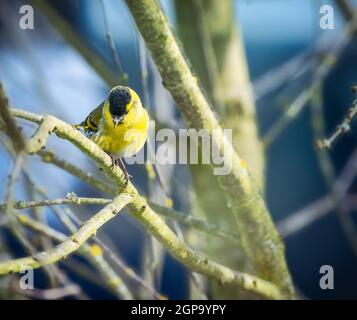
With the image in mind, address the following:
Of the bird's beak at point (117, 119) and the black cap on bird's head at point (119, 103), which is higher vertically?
Result: the black cap on bird's head at point (119, 103)

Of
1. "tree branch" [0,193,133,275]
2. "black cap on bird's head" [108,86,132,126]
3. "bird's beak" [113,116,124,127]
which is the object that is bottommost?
"tree branch" [0,193,133,275]

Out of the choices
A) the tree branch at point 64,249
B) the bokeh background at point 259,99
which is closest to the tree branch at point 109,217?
the tree branch at point 64,249

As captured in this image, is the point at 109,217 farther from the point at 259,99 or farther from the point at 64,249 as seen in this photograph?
the point at 259,99

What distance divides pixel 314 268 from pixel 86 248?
2.04 m

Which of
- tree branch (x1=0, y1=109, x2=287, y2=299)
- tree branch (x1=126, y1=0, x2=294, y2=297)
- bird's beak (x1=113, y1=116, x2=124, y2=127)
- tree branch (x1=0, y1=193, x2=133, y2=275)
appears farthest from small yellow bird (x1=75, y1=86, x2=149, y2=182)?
tree branch (x1=0, y1=193, x2=133, y2=275)

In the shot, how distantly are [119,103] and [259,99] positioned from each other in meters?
1.91

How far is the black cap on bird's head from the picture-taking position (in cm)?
161

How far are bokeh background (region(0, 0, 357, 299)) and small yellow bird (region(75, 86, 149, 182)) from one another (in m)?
0.36

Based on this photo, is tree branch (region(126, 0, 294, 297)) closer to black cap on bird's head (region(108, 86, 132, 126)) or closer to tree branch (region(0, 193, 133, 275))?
black cap on bird's head (region(108, 86, 132, 126))

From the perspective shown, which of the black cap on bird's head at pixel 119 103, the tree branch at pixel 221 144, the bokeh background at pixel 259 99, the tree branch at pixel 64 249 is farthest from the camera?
the bokeh background at pixel 259 99

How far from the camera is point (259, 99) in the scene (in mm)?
3377

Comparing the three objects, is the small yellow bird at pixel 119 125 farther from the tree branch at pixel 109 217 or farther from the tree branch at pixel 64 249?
the tree branch at pixel 64 249

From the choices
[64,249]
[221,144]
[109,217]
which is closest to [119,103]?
[221,144]

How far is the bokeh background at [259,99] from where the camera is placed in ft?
7.41
